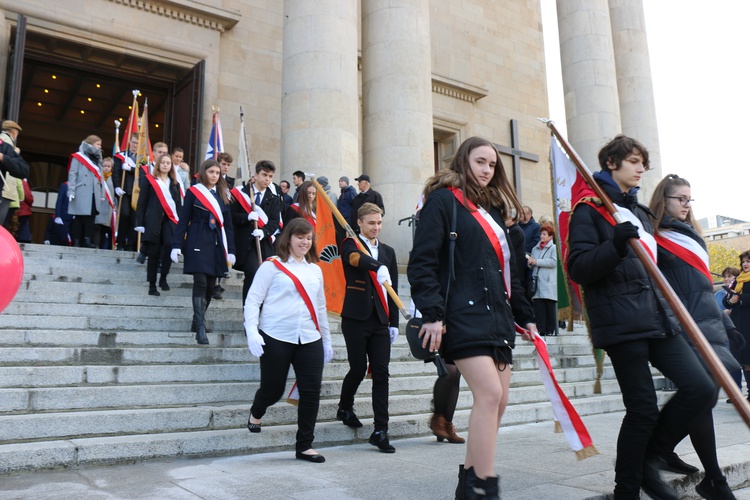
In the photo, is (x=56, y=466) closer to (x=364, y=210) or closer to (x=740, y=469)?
(x=364, y=210)

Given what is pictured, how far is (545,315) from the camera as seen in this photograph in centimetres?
990

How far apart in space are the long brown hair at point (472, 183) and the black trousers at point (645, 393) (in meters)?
0.98

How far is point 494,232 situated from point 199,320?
13.1 feet

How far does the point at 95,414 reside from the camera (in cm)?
475

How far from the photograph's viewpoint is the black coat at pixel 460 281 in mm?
3170

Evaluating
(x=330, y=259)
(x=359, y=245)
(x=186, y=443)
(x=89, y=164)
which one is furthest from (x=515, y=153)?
(x=186, y=443)

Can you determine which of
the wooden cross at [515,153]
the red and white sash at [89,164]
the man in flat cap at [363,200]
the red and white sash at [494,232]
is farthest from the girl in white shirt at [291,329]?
the wooden cross at [515,153]

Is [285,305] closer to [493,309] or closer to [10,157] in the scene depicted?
[493,309]

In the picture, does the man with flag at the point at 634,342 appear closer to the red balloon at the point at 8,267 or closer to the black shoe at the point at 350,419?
the black shoe at the point at 350,419

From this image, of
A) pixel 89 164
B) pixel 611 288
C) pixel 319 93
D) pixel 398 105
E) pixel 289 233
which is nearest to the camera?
pixel 611 288

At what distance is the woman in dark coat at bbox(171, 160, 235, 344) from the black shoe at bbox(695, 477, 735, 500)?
465cm

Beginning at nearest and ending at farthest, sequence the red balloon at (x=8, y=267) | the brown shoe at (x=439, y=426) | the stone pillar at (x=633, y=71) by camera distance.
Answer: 1. the red balloon at (x=8, y=267)
2. the brown shoe at (x=439, y=426)
3. the stone pillar at (x=633, y=71)

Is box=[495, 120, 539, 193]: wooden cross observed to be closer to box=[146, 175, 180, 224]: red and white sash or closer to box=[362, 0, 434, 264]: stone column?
box=[362, 0, 434, 264]: stone column

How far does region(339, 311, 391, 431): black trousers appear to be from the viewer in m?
5.20
